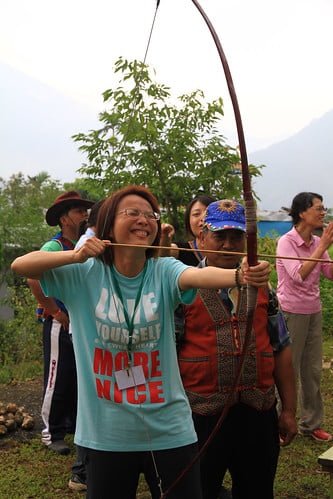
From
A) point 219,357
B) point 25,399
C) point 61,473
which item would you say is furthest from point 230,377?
point 25,399

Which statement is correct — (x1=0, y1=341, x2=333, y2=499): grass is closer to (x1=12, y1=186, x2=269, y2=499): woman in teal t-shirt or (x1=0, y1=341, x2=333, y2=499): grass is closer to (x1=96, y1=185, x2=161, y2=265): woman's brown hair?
(x1=12, y1=186, x2=269, y2=499): woman in teal t-shirt

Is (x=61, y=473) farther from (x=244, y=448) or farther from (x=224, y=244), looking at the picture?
(x=224, y=244)

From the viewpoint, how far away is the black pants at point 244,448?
8.54ft

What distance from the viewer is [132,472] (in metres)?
2.20

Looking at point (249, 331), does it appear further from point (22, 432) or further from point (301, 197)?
point (22, 432)

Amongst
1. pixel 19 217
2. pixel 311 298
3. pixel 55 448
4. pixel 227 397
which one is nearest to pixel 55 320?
pixel 55 448

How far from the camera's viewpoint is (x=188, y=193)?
595cm

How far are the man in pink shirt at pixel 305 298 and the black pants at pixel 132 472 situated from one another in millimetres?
2510

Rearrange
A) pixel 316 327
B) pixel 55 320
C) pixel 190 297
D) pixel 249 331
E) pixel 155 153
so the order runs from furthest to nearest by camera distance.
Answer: pixel 155 153 < pixel 316 327 < pixel 55 320 < pixel 249 331 < pixel 190 297

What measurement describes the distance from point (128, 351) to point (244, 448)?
0.76 m

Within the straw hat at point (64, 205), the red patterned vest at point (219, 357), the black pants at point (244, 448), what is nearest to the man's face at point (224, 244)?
the red patterned vest at point (219, 357)

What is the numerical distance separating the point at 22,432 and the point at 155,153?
2.61 m

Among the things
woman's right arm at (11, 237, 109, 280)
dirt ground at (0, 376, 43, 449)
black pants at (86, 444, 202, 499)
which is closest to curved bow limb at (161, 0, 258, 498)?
black pants at (86, 444, 202, 499)

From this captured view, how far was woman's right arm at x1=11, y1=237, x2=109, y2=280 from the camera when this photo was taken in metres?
2.13
